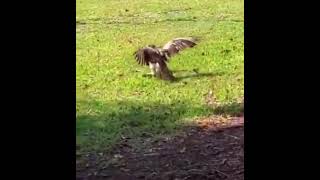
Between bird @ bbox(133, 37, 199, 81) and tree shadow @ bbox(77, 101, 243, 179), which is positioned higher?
bird @ bbox(133, 37, 199, 81)

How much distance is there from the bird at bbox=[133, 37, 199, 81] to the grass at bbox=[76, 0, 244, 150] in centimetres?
7

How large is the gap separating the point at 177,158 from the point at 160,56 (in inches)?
51.4

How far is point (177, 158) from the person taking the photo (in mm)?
3521

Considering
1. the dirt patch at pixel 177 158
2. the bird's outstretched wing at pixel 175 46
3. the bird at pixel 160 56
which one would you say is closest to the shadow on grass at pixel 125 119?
the dirt patch at pixel 177 158

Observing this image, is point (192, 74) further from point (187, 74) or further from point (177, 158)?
point (177, 158)

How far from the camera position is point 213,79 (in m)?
4.81

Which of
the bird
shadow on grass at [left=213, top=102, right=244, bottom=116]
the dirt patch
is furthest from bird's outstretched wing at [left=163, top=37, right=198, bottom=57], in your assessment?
the dirt patch

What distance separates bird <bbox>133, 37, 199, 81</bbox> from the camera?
184 inches

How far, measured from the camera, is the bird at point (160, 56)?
4672 millimetres

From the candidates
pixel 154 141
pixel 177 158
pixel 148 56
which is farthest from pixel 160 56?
pixel 177 158

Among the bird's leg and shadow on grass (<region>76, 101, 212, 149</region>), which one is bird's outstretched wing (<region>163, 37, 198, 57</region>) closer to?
the bird's leg
